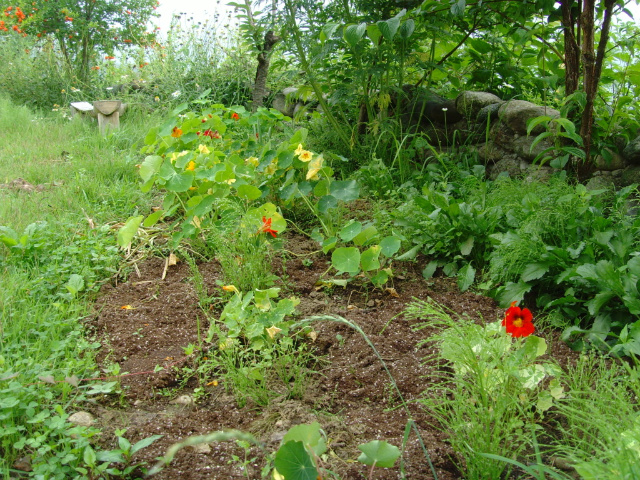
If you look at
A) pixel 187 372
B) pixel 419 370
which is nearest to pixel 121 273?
pixel 187 372

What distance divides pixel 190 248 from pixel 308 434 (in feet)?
5.58

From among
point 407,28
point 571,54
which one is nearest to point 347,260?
point 407,28

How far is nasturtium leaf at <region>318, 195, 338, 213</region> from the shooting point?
260 centimetres

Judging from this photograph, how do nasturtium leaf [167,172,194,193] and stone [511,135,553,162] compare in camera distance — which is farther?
stone [511,135,553,162]

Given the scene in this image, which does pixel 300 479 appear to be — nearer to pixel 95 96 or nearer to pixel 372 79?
pixel 372 79

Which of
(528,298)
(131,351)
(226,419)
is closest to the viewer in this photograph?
(226,419)

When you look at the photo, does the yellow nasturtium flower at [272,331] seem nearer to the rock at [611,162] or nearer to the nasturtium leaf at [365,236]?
the nasturtium leaf at [365,236]

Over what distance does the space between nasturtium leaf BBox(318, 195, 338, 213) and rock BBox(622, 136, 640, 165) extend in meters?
1.54

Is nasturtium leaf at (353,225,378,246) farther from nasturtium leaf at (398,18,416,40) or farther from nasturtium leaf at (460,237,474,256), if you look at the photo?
nasturtium leaf at (398,18,416,40)

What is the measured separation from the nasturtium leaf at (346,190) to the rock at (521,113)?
4.00 feet

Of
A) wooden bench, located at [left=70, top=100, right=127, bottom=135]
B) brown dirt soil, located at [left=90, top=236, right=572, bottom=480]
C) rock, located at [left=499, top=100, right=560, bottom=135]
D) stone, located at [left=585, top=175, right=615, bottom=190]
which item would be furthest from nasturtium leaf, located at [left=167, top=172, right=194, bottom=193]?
wooden bench, located at [left=70, top=100, right=127, bottom=135]

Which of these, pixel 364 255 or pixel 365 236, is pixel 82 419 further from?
pixel 365 236

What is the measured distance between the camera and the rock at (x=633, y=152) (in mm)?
2766

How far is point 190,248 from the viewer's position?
2703 millimetres
